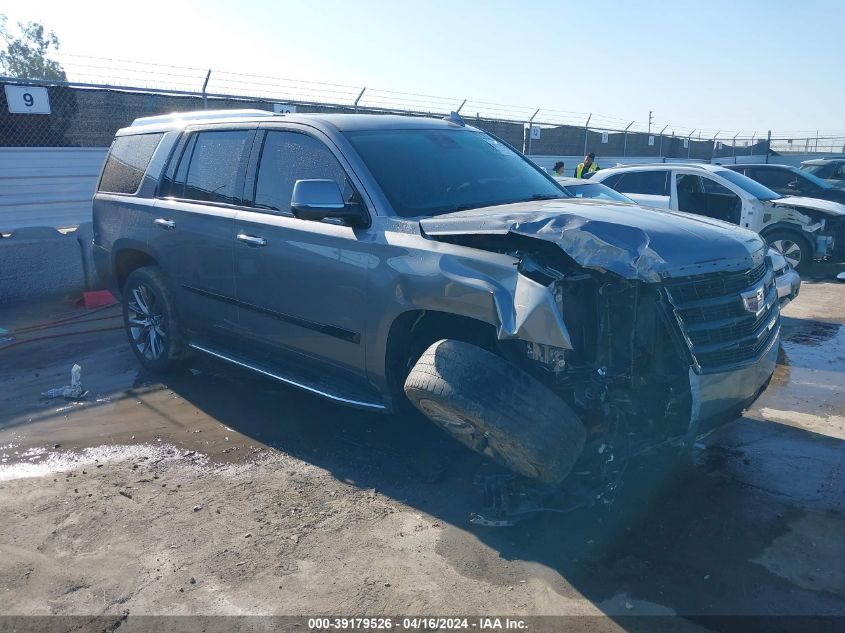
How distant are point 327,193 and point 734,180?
28.8ft

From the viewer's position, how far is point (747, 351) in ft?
11.9

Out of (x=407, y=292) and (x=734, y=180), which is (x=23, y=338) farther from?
(x=734, y=180)

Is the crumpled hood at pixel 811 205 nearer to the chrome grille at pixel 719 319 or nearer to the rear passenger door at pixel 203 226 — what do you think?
the chrome grille at pixel 719 319

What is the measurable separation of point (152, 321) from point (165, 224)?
941 mm

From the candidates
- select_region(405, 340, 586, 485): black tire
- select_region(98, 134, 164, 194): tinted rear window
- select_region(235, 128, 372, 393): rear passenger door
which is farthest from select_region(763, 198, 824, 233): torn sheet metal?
select_region(405, 340, 586, 485): black tire

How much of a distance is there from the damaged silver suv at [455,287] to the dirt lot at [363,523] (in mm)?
421

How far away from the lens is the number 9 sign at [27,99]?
426 inches

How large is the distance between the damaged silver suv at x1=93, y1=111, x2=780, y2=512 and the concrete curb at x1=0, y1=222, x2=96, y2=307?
406cm

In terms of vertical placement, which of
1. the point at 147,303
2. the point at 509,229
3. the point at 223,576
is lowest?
the point at 223,576

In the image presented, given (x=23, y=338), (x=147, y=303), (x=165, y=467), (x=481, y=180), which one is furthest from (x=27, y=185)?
(x=481, y=180)

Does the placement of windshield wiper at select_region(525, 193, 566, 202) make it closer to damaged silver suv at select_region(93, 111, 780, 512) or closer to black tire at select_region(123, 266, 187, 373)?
damaged silver suv at select_region(93, 111, 780, 512)

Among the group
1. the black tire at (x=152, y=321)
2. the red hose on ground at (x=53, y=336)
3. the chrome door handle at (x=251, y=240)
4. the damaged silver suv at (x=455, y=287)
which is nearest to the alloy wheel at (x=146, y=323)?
the black tire at (x=152, y=321)

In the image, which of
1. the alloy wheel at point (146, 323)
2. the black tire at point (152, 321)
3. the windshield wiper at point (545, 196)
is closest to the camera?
the windshield wiper at point (545, 196)

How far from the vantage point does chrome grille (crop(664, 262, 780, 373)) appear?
11.1 feet
